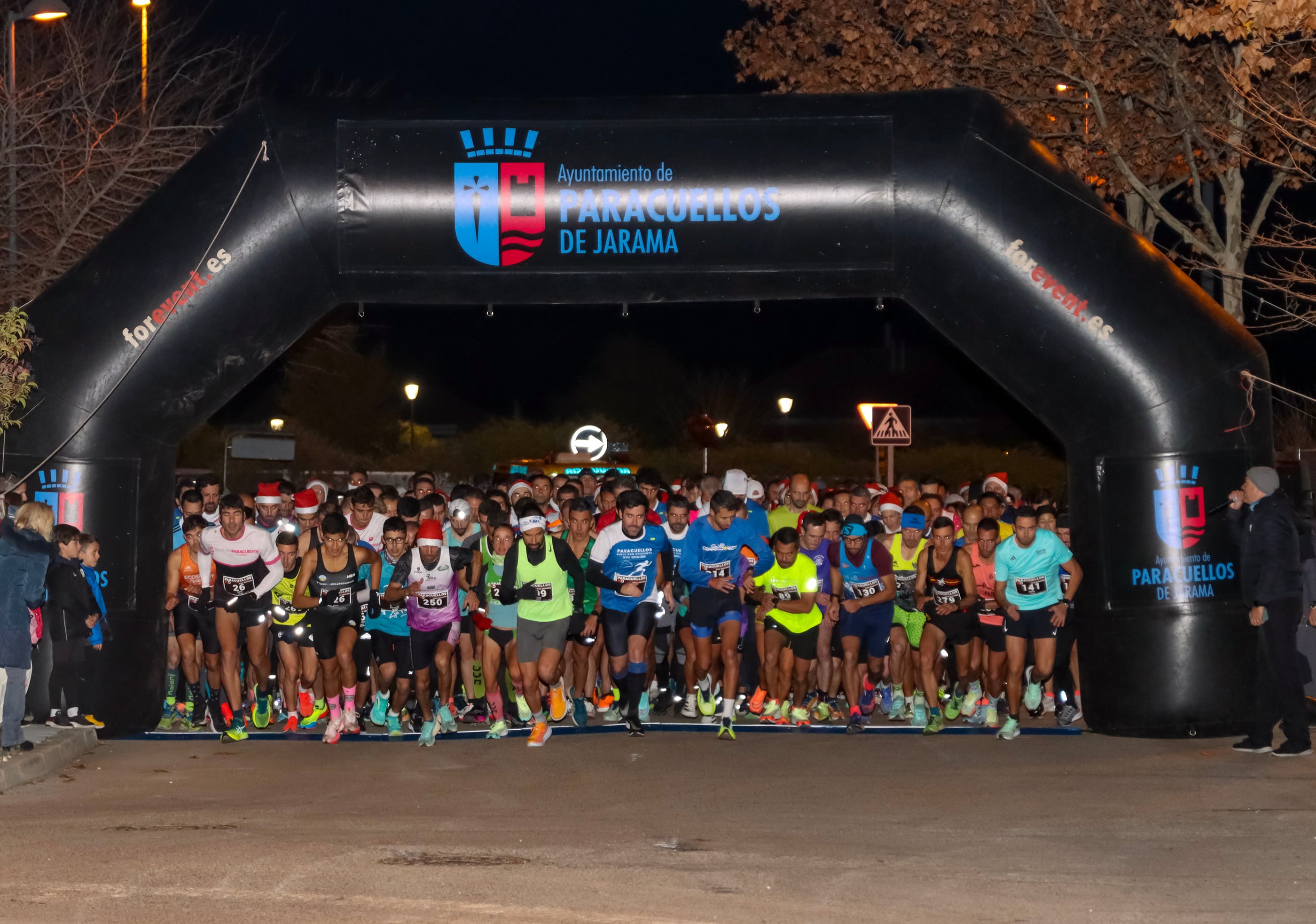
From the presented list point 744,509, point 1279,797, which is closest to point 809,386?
point 744,509

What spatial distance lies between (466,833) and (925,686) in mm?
4691

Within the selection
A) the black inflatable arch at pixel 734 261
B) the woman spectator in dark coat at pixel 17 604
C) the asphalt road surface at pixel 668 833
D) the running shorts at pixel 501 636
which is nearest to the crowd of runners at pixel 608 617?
the running shorts at pixel 501 636

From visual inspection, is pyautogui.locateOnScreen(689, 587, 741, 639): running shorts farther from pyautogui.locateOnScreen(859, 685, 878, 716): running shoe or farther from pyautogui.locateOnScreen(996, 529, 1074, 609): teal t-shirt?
pyautogui.locateOnScreen(996, 529, 1074, 609): teal t-shirt

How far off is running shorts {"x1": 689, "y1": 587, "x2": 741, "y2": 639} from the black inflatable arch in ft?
7.93

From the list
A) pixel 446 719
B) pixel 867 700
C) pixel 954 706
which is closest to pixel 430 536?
pixel 446 719

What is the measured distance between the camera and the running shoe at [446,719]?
10.7 meters

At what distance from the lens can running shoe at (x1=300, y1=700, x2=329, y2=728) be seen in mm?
10758

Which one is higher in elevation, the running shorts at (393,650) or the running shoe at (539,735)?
the running shorts at (393,650)

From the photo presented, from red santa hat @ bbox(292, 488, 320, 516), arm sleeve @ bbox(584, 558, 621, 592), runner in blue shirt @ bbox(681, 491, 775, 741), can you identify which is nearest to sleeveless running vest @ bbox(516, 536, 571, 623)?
arm sleeve @ bbox(584, 558, 621, 592)

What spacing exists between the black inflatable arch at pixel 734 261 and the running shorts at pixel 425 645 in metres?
2.34

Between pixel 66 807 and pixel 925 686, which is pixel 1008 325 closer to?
pixel 925 686

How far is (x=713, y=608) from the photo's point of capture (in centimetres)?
1099

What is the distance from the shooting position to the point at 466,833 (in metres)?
7.26

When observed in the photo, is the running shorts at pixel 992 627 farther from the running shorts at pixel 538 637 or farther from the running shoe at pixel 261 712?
the running shoe at pixel 261 712
